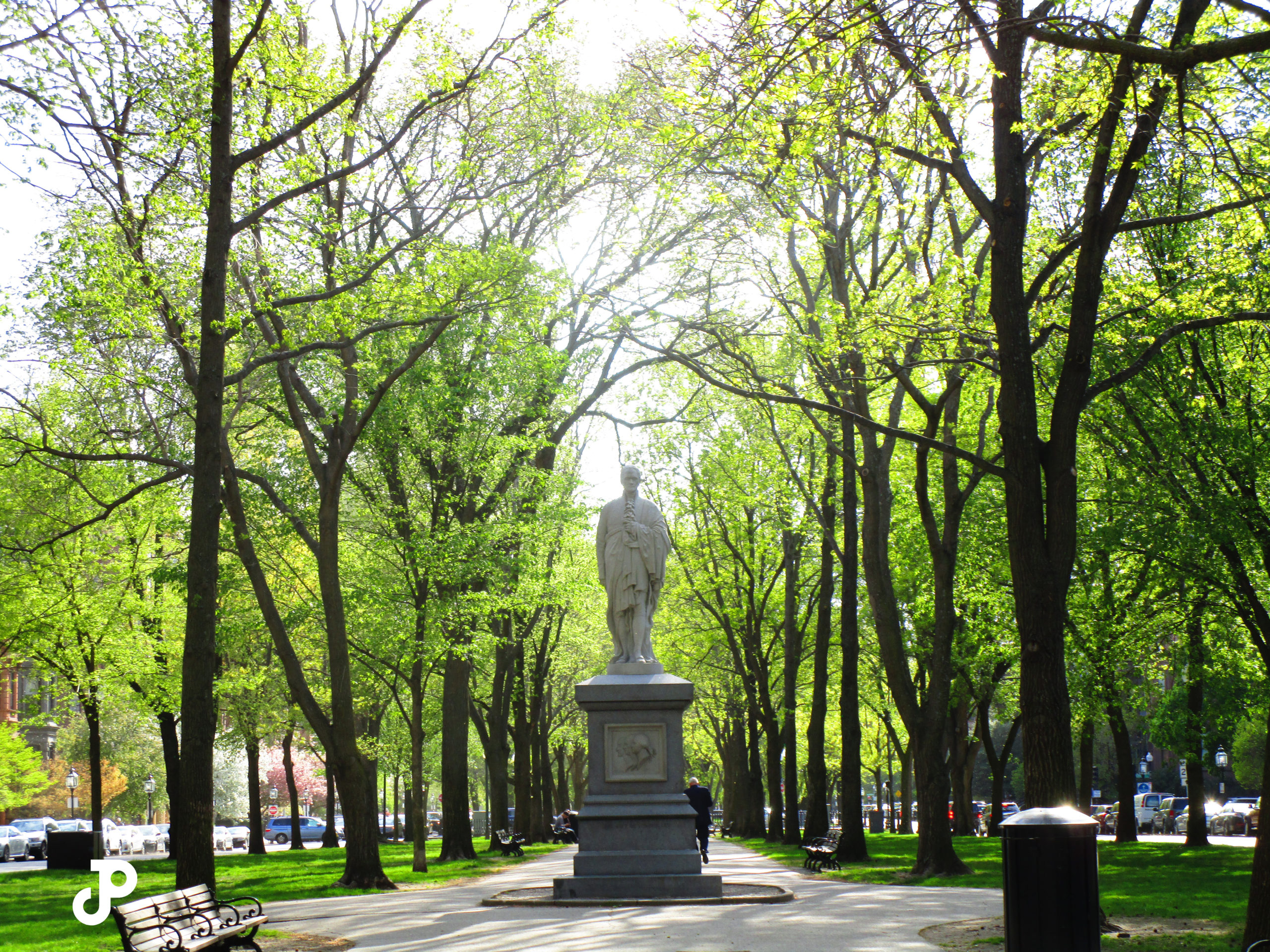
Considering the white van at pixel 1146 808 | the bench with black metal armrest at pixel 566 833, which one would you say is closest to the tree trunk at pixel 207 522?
the bench with black metal armrest at pixel 566 833

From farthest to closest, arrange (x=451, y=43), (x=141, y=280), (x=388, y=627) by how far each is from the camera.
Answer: (x=388, y=627)
(x=451, y=43)
(x=141, y=280)

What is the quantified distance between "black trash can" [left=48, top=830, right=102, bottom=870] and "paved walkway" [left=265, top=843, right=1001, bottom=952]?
12.8m

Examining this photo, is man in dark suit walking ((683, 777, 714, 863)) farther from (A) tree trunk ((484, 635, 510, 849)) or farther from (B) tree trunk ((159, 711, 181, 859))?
(B) tree trunk ((159, 711, 181, 859))

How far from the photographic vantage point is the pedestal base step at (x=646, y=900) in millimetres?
13906

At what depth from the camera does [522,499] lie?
24672 millimetres

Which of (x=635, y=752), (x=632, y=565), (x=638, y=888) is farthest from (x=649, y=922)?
(x=632, y=565)

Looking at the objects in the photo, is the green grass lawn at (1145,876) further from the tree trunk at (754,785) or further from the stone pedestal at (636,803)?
the tree trunk at (754,785)

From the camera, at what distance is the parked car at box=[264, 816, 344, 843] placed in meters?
54.5

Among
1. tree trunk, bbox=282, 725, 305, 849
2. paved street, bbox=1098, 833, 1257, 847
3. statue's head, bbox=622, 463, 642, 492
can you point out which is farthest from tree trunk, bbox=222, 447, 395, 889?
tree trunk, bbox=282, 725, 305, 849

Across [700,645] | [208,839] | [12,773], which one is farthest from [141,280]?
[700,645]

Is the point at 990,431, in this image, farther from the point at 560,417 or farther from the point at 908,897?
the point at 908,897

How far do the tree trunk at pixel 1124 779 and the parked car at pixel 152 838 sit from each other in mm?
32265

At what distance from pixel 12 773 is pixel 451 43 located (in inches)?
1045

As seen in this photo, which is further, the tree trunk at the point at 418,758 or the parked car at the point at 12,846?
the parked car at the point at 12,846
